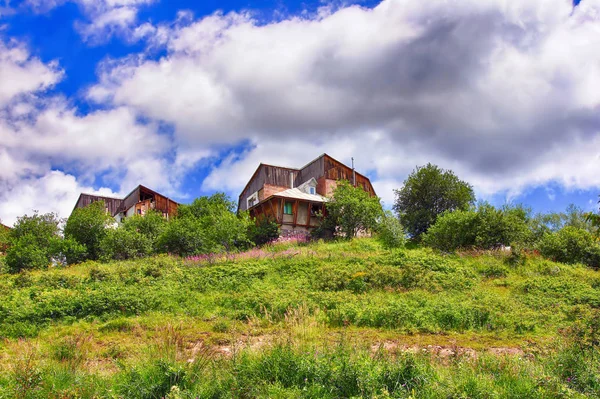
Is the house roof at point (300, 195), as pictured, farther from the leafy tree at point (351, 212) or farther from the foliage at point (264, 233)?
the foliage at point (264, 233)

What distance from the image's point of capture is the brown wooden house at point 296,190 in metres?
39.9

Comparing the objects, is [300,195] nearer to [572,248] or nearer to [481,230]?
[481,230]

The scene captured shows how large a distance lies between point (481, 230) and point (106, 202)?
135 ft

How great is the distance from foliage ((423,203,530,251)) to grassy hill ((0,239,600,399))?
4.66 m

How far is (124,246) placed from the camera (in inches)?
1242

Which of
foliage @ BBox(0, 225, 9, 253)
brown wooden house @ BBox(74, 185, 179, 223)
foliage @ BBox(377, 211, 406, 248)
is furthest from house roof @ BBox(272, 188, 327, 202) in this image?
foliage @ BBox(0, 225, 9, 253)

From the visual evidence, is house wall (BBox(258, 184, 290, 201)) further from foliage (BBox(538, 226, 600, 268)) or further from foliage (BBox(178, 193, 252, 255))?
foliage (BBox(538, 226, 600, 268))

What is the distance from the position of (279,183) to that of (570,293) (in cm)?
3272

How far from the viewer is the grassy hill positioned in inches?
296

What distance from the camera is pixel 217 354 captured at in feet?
30.3

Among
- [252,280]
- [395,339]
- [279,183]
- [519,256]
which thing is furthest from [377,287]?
[279,183]

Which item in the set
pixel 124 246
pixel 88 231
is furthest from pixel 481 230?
pixel 88 231

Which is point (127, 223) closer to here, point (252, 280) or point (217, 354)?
point (252, 280)

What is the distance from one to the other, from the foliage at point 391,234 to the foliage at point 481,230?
8.20ft
